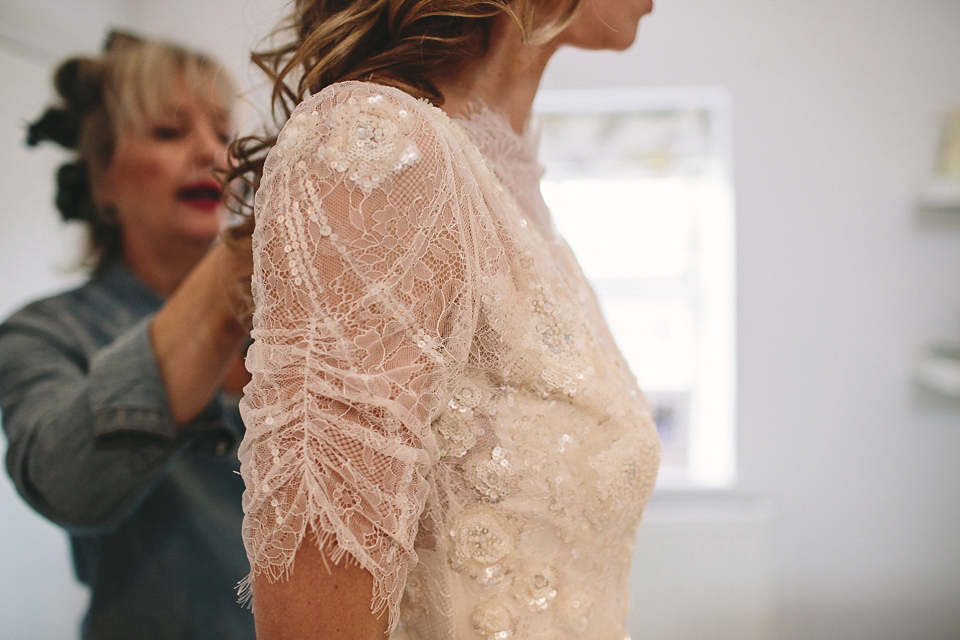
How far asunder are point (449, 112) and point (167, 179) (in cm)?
76

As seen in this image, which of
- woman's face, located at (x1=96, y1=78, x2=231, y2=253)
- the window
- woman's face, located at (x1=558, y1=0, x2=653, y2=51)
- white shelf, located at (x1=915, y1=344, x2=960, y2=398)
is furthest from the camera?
the window

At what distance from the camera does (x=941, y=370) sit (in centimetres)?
167

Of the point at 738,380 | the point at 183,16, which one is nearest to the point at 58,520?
the point at 183,16

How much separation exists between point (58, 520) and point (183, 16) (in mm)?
1268

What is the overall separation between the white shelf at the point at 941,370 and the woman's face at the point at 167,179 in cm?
181

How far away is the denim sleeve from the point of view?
83 cm

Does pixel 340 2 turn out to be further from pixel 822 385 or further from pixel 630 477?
pixel 822 385

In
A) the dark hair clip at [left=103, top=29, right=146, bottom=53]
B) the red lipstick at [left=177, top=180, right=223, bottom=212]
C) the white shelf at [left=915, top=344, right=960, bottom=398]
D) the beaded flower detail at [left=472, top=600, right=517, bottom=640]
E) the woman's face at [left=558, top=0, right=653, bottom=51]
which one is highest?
the dark hair clip at [left=103, top=29, right=146, bottom=53]

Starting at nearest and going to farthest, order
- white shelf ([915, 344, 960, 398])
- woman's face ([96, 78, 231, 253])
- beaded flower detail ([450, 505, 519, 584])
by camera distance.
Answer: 1. beaded flower detail ([450, 505, 519, 584])
2. woman's face ([96, 78, 231, 253])
3. white shelf ([915, 344, 960, 398])

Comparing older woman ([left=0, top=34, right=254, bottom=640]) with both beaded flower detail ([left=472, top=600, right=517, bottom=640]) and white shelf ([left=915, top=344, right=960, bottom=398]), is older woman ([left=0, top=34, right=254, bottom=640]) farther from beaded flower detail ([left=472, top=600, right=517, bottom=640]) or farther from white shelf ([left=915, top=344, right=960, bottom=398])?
white shelf ([left=915, top=344, right=960, bottom=398])

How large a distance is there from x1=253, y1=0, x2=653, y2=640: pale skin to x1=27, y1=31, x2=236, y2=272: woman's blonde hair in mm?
746

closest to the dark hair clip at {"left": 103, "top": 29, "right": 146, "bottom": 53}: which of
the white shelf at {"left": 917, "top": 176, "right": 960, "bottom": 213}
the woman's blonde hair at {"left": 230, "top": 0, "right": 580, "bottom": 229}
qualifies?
the woman's blonde hair at {"left": 230, "top": 0, "right": 580, "bottom": 229}

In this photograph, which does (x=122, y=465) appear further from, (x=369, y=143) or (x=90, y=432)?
(x=369, y=143)

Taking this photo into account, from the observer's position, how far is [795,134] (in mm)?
1835
